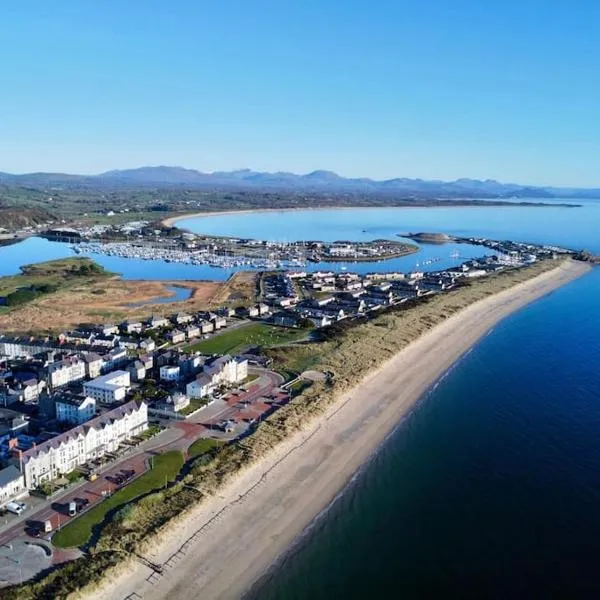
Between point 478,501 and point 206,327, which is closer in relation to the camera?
point 478,501

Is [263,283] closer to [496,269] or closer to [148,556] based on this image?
[496,269]

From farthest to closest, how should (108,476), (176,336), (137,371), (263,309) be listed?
(263,309)
(176,336)
(137,371)
(108,476)

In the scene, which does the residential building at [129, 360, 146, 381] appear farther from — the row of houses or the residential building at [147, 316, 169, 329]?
the residential building at [147, 316, 169, 329]

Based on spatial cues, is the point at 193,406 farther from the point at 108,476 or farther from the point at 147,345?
the point at 147,345

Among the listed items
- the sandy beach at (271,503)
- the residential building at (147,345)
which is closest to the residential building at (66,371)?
the residential building at (147,345)

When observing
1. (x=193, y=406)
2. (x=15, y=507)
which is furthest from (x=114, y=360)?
(x=15, y=507)

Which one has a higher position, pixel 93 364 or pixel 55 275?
pixel 93 364

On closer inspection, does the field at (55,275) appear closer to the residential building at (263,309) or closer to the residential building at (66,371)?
the residential building at (263,309)

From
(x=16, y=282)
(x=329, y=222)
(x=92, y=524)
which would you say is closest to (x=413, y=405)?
(x=92, y=524)
